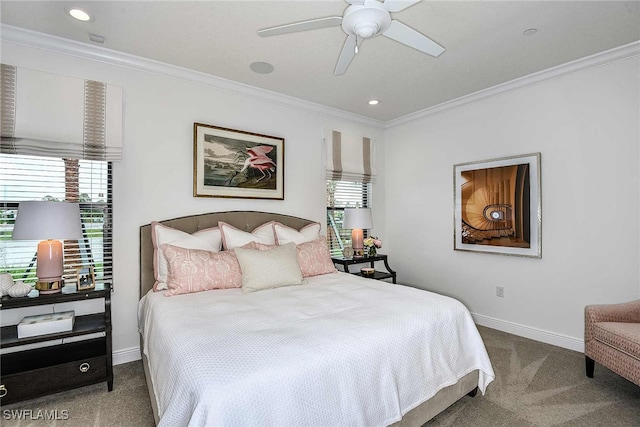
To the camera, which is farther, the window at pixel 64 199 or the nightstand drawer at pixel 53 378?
the window at pixel 64 199

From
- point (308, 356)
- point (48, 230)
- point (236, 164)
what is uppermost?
point (236, 164)

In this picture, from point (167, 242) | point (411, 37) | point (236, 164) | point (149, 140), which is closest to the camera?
point (411, 37)

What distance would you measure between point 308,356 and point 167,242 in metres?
1.92

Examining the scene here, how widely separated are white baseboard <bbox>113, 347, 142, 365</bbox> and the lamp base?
85 centimetres

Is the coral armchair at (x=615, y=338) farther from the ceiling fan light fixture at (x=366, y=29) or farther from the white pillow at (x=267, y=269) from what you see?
the ceiling fan light fixture at (x=366, y=29)

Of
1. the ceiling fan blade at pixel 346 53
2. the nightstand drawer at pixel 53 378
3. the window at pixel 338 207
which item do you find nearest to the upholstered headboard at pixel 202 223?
the window at pixel 338 207

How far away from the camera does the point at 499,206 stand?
359cm

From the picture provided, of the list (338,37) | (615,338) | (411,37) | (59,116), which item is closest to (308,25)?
(411,37)

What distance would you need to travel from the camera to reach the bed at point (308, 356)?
128cm

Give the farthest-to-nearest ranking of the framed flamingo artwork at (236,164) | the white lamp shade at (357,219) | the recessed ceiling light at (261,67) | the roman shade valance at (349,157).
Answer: the roman shade valance at (349,157), the white lamp shade at (357,219), the framed flamingo artwork at (236,164), the recessed ceiling light at (261,67)

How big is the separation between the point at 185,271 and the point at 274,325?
3.56 feet

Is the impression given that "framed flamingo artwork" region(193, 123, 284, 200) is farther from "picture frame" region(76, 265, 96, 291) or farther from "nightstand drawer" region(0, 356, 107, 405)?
"nightstand drawer" region(0, 356, 107, 405)

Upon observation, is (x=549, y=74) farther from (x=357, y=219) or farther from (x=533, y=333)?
(x=533, y=333)

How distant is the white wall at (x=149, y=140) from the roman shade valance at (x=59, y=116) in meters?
0.10
